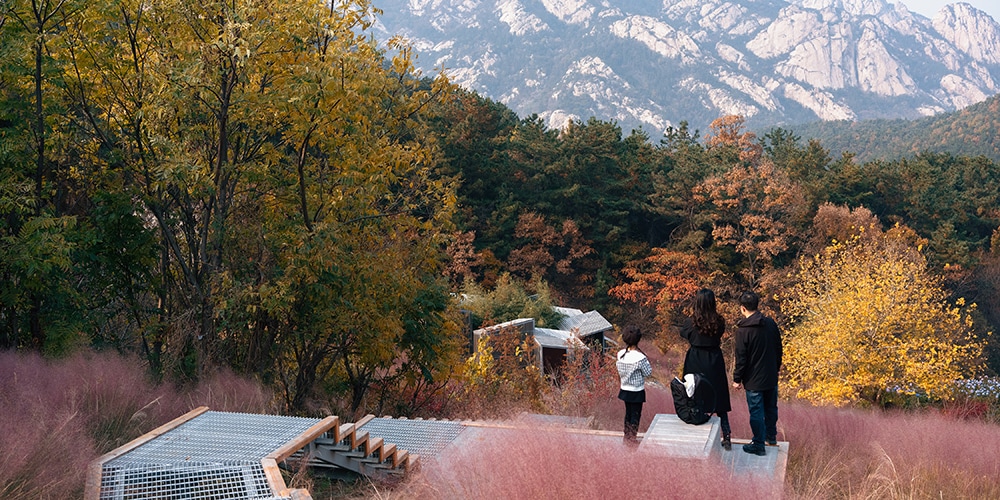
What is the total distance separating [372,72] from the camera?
837 cm

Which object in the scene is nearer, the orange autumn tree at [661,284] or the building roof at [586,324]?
the building roof at [586,324]

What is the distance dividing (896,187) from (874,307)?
3313 centimetres

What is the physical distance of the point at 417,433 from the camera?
21.5ft

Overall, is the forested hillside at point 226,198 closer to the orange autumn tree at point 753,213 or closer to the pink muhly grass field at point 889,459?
the pink muhly grass field at point 889,459

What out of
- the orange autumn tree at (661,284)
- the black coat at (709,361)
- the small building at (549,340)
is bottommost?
the small building at (549,340)

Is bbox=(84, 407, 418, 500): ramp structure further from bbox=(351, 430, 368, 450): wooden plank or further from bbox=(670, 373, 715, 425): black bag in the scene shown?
bbox=(670, 373, 715, 425): black bag

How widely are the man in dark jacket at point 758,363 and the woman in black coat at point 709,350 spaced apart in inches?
5.6

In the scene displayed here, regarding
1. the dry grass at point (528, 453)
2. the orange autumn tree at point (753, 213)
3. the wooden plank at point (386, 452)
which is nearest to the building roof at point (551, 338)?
the dry grass at point (528, 453)

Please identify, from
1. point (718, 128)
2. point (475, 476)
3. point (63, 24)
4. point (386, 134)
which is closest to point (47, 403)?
point (475, 476)

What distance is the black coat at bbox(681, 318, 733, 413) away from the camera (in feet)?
19.3

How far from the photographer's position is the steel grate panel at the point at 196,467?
3.87m

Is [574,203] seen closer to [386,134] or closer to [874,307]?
[874,307]

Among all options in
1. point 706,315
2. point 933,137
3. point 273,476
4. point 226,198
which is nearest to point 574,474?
point 273,476

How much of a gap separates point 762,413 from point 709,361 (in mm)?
570
